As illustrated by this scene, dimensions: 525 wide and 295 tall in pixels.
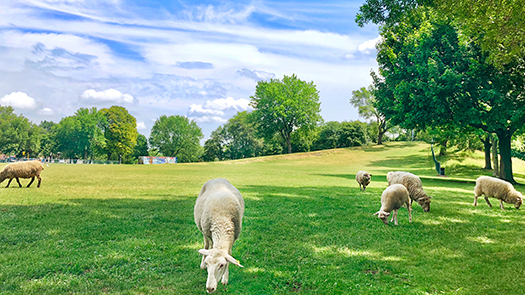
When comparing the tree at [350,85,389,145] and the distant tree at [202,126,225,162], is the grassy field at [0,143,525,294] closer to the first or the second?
the tree at [350,85,389,145]

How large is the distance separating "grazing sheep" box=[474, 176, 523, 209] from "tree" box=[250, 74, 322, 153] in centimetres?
5661

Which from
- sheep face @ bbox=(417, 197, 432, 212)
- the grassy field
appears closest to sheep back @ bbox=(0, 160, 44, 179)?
the grassy field

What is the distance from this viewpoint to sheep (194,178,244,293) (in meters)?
4.74

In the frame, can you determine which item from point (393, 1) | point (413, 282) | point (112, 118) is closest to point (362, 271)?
point (413, 282)

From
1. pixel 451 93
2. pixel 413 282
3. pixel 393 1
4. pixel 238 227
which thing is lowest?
pixel 413 282

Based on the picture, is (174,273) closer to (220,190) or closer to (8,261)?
(220,190)

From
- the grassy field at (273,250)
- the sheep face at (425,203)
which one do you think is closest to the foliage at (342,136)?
the sheep face at (425,203)

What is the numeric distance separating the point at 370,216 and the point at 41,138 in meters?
112

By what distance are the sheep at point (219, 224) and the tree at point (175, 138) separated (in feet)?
292

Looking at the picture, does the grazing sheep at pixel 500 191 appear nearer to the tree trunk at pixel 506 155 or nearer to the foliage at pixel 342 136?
the tree trunk at pixel 506 155

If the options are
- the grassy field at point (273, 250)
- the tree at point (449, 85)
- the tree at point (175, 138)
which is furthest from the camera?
the tree at point (175, 138)

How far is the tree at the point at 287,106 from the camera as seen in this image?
69.6 metres

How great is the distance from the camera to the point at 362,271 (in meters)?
6.04

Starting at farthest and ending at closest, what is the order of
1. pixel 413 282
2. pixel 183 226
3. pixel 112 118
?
pixel 112 118 → pixel 183 226 → pixel 413 282
